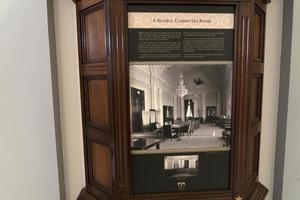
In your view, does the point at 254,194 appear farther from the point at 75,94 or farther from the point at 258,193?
the point at 75,94

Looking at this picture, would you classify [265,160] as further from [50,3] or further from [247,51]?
[50,3]

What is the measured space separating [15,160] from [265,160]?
1.81m

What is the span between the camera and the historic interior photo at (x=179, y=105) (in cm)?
124

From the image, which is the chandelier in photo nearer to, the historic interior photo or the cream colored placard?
the historic interior photo

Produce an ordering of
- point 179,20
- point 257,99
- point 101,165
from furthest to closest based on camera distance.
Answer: point 257,99 → point 101,165 → point 179,20

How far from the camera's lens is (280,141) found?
5.27 ft

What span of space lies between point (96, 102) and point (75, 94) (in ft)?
0.80

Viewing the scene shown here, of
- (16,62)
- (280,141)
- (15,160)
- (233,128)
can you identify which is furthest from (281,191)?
(16,62)

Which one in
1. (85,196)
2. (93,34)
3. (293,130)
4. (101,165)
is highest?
(93,34)

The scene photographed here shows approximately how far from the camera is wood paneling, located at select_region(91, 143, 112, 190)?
1359 mm

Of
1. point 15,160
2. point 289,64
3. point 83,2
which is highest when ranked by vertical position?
point 83,2

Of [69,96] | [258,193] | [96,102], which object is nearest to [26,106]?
[69,96]

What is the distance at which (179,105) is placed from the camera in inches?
49.8

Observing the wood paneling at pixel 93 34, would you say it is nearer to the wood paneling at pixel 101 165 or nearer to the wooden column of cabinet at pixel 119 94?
the wooden column of cabinet at pixel 119 94
